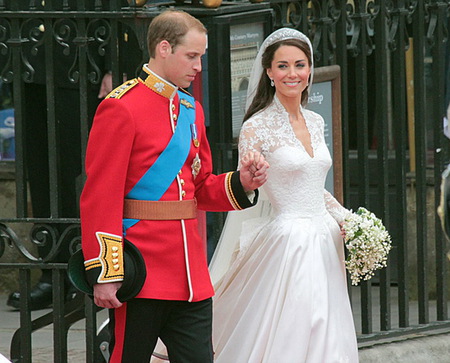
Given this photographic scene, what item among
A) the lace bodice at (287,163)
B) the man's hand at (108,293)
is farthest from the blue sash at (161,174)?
the lace bodice at (287,163)

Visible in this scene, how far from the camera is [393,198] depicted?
8.36 metres

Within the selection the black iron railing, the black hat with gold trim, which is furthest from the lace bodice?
the black hat with gold trim

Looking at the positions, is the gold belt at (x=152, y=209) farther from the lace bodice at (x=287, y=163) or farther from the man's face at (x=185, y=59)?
the lace bodice at (x=287, y=163)

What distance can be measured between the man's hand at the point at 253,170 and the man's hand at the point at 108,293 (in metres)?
0.67

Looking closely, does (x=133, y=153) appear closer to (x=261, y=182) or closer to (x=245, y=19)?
(x=261, y=182)

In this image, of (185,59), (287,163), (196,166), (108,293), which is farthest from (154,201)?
(287,163)

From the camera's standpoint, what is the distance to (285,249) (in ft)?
18.1

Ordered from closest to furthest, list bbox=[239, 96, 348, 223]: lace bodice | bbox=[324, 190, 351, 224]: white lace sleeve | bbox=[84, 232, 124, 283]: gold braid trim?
bbox=[84, 232, 124, 283]: gold braid trim
bbox=[239, 96, 348, 223]: lace bodice
bbox=[324, 190, 351, 224]: white lace sleeve

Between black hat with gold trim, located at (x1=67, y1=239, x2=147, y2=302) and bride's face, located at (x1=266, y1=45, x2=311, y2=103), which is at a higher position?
bride's face, located at (x1=266, y1=45, x2=311, y2=103)

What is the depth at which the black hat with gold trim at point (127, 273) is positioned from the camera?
468 cm

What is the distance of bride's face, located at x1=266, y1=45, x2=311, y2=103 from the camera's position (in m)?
5.59

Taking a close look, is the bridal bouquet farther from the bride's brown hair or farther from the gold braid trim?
the gold braid trim

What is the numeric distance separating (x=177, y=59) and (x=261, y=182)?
59cm

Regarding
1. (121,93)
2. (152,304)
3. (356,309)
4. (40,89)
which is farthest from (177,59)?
(356,309)
